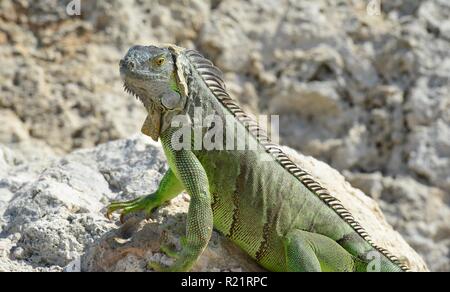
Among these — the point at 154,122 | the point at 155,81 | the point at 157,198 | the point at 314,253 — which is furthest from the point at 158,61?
the point at 314,253

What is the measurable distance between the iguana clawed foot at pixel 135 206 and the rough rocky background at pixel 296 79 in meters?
3.14

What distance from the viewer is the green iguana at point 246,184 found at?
5699 millimetres

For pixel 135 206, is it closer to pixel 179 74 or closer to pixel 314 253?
pixel 179 74

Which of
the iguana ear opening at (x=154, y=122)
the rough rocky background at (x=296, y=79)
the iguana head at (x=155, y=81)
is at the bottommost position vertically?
the rough rocky background at (x=296, y=79)

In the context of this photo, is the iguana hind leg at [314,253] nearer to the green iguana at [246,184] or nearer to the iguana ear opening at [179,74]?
the green iguana at [246,184]

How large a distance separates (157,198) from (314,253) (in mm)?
1203

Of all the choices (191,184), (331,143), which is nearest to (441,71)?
(331,143)

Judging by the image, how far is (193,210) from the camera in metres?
5.51

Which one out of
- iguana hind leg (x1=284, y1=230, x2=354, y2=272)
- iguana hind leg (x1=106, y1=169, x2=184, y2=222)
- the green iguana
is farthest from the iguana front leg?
iguana hind leg (x1=284, y1=230, x2=354, y2=272)

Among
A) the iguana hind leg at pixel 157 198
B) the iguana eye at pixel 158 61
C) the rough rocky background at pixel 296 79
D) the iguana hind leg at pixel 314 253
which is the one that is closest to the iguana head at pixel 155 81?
the iguana eye at pixel 158 61

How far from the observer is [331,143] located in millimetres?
9750

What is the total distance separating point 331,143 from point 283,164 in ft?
12.8

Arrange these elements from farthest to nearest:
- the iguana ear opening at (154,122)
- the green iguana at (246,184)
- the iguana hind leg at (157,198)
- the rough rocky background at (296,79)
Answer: the rough rocky background at (296,79), the iguana hind leg at (157,198), the iguana ear opening at (154,122), the green iguana at (246,184)
